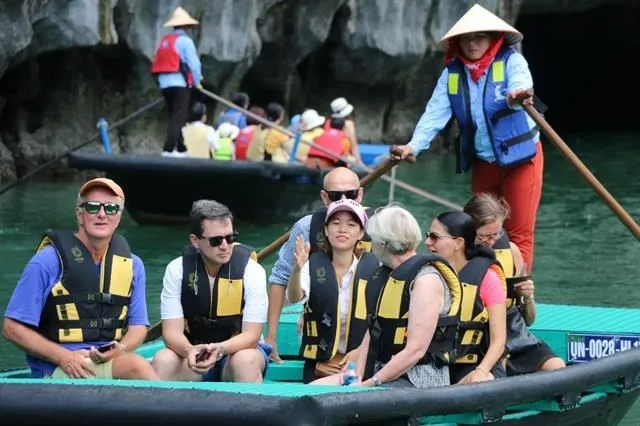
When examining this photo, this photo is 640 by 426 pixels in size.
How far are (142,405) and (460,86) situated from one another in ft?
9.61

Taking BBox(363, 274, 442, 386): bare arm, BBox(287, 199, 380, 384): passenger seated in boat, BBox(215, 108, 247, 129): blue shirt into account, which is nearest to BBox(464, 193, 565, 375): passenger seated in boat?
BBox(287, 199, 380, 384): passenger seated in boat

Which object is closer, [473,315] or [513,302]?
[473,315]

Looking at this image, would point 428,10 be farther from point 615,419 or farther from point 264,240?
point 615,419

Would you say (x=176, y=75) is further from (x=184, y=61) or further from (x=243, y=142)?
(x=243, y=142)

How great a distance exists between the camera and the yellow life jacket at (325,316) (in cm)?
563

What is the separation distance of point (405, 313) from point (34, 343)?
124cm

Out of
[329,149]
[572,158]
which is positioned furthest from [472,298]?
[329,149]

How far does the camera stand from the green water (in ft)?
32.3

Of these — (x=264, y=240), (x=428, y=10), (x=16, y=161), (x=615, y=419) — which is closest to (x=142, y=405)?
(x=615, y=419)

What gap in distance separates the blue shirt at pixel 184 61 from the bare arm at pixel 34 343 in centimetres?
813

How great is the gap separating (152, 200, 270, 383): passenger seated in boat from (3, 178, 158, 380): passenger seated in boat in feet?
0.70

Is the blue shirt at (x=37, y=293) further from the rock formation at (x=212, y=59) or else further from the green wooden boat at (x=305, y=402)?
the rock formation at (x=212, y=59)

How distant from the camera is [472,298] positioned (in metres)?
5.17

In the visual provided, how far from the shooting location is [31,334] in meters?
5.09
